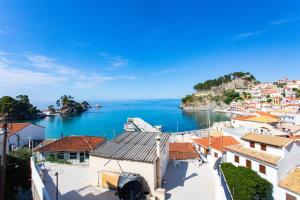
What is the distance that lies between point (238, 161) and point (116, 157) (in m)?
17.0

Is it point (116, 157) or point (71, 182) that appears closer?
point (116, 157)

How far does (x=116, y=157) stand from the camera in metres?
12.1

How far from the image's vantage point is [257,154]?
22.4 metres

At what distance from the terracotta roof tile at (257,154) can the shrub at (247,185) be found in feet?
5.35

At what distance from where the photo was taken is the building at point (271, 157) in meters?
19.7

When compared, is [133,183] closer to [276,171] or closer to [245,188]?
[245,188]

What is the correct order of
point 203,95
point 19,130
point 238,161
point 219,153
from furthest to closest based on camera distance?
point 203,95 < point 19,130 < point 219,153 < point 238,161

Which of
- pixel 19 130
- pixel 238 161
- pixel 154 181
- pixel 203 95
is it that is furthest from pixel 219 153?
pixel 203 95

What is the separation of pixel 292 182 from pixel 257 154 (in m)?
4.01

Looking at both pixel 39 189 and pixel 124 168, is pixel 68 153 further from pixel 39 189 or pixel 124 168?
pixel 39 189

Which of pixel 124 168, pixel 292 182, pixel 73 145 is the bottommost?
pixel 292 182

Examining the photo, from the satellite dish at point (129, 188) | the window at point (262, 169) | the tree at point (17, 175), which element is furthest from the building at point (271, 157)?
the tree at point (17, 175)

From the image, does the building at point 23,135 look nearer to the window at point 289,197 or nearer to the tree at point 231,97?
the window at point 289,197

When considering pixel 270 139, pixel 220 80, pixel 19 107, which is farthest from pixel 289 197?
pixel 220 80
